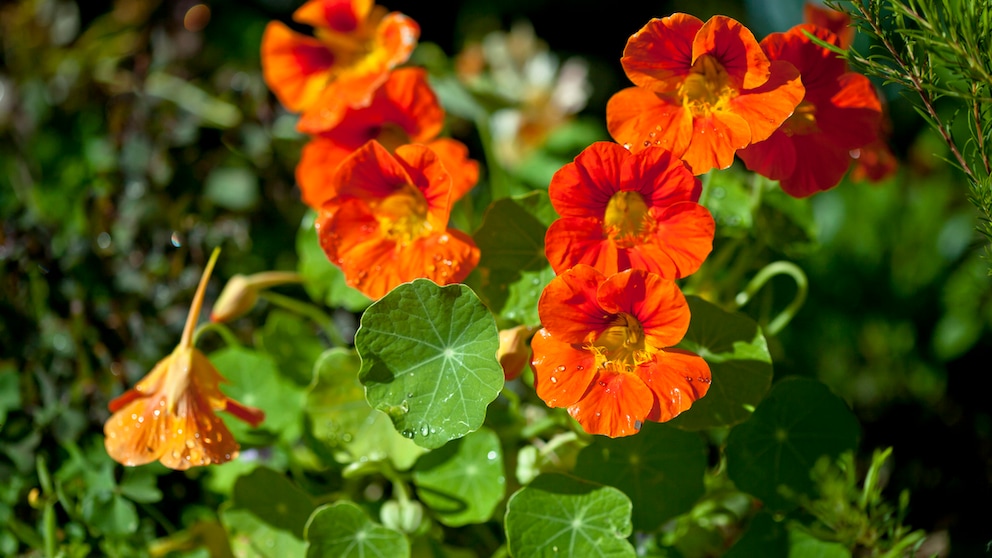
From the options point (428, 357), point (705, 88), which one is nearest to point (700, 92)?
point (705, 88)

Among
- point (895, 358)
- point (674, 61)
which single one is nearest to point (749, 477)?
point (674, 61)

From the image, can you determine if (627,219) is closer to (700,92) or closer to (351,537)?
(700,92)

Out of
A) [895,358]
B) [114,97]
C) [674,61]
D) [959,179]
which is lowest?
[895,358]

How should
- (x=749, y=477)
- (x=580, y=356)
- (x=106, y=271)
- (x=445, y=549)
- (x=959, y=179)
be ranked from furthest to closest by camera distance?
(x=959, y=179)
(x=106, y=271)
(x=445, y=549)
(x=749, y=477)
(x=580, y=356)

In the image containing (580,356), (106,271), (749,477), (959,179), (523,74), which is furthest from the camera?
(523,74)

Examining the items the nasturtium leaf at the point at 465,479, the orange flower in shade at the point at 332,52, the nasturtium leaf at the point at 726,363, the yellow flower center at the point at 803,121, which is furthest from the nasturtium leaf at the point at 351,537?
the yellow flower center at the point at 803,121

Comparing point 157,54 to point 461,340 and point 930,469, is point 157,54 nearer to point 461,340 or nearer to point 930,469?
point 461,340

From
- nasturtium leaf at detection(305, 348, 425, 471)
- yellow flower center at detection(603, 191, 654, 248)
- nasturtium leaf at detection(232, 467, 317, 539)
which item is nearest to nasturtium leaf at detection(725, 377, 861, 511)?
yellow flower center at detection(603, 191, 654, 248)
